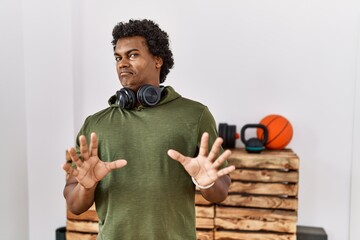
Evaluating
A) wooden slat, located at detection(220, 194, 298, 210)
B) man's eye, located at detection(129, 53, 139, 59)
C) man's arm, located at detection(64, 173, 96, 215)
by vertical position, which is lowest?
wooden slat, located at detection(220, 194, 298, 210)

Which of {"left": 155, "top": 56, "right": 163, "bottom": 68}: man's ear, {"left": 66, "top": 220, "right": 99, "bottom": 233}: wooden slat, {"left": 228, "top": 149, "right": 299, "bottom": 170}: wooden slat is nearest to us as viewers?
{"left": 155, "top": 56, "right": 163, "bottom": 68}: man's ear

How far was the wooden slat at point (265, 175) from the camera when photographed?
2027mm

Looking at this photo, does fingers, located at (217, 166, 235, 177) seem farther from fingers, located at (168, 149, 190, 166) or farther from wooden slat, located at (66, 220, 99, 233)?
wooden slat, located at (66, 220, 99, 233)

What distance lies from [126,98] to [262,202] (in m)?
1.35

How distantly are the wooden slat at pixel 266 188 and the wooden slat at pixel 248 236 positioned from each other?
0.25 m

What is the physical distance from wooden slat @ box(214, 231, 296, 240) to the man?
113 cm

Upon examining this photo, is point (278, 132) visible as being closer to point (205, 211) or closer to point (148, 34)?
point (205, 211)

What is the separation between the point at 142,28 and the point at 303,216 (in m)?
1.94

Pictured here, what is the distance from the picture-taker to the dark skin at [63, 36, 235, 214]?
35.8 inches

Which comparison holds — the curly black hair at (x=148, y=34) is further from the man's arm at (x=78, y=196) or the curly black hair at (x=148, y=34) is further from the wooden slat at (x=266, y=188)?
the wooden slat at (x=266, y=188)

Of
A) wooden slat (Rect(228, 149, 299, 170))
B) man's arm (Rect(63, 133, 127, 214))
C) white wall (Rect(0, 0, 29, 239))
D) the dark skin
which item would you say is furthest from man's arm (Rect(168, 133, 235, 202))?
white wall (Rect(0, 0, 29, 239))

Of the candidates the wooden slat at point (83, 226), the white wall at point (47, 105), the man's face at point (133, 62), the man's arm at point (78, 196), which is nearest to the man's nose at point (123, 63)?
the man's face at point (133, 62)

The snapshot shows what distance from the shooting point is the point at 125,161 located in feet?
2.97

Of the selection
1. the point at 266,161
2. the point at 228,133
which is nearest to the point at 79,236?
the point at 228,133
